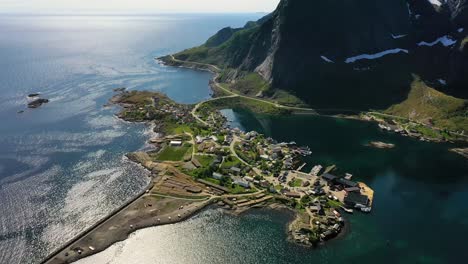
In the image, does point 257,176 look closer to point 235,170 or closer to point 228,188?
point 235,170

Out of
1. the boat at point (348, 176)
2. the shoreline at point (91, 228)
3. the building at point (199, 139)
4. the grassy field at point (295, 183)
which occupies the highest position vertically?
the boat at point (348, 176)

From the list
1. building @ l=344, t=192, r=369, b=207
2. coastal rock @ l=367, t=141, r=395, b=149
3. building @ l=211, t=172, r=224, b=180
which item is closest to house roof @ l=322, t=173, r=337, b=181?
building @ l=344, t=192, r=369, b=207

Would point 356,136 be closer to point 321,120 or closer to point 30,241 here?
point 321,120

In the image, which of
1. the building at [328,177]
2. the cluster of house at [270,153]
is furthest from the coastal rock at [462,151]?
the cluster of house at [270,153]

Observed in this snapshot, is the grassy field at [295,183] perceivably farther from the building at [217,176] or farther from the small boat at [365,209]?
the building at [217,176]

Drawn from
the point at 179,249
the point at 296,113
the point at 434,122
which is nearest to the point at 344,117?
the point at 296,113

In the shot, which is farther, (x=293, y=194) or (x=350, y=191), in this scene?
(x=350, y=191)

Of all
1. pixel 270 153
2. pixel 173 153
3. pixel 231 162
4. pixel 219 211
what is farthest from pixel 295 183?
pixel 173 153
